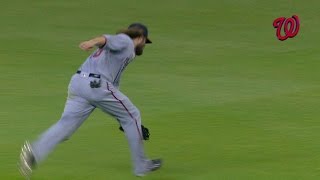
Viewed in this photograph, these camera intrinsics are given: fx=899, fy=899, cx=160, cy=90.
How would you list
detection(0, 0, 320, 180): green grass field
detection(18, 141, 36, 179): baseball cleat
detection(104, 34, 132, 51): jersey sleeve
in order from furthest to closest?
detection(0, 0, 320, 180): green grass field < detection(18, 141, 36, 179): baseball cleat < detection(104, 34, 132, 51): jersey sleeve

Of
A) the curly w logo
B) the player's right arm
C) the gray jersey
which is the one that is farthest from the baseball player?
the curly w logo

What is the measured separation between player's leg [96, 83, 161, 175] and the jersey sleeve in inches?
17.7

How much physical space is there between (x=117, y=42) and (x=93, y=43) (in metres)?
0.39

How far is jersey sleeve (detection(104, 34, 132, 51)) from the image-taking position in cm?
817

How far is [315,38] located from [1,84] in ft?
23.1

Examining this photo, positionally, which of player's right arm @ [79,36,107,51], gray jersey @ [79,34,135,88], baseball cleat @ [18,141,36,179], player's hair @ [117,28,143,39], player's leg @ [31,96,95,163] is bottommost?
baseball cleat @ [18,141,36,179]

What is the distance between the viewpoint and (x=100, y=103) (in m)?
8.52

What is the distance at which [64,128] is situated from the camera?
851 centimetres

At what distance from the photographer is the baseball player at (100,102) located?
843 centimetres

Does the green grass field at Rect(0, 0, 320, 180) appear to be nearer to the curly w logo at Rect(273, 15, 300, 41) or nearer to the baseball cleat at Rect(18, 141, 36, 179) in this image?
the curly w logo at Rect(273, 15, 300, 41)

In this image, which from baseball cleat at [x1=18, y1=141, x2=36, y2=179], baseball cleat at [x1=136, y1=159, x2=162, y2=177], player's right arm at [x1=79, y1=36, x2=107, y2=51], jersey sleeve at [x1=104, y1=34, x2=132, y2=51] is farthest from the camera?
baseball cleat at [x1=136, y1=159, x2=162, y2=177]

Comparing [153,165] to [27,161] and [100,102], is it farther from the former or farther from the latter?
[27,161]

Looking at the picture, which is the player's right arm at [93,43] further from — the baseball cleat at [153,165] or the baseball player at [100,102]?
the baseball cleat at [153,165]

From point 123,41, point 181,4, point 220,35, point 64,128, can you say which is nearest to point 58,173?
point 64,128
